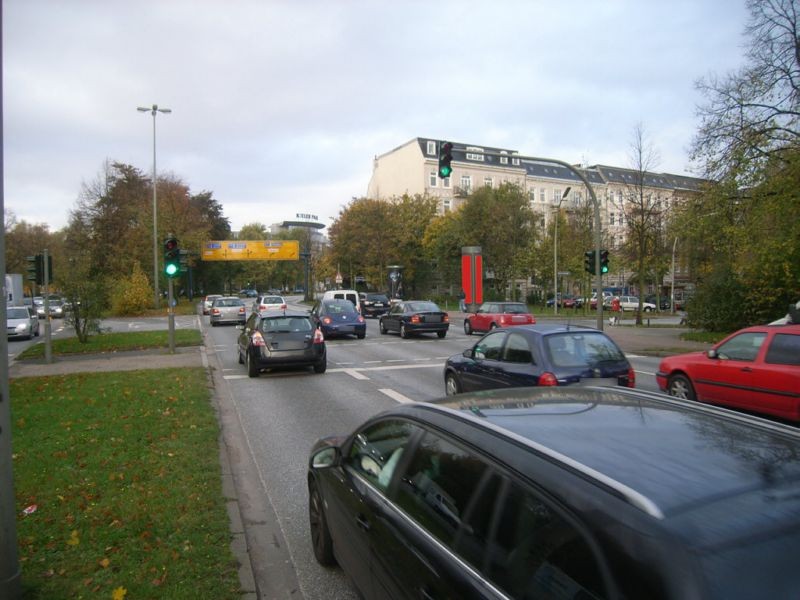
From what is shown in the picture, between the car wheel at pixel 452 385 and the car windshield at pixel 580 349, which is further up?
the car windshield at pixel 580 349

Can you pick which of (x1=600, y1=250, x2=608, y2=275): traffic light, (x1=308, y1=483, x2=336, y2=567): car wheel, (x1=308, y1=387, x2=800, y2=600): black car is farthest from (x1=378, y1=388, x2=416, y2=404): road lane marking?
(x1=600, y1=250, x2=608, y2=275): traffic light

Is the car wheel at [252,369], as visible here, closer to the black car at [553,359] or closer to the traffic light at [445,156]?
the black car at [553,359]

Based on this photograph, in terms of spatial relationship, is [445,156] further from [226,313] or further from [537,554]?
[226,313]

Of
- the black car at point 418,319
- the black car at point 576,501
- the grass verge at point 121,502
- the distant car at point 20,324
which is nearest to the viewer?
the black car at point 576,501

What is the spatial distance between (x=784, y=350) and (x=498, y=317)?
637 inches

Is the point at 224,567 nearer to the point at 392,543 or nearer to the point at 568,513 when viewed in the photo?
the point at 392,543

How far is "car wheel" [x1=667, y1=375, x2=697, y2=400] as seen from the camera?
9.31 m

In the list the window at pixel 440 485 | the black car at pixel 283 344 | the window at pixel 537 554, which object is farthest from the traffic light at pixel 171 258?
the window at pixel 537 554

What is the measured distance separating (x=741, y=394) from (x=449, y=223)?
166 ft

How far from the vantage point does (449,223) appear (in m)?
58.1

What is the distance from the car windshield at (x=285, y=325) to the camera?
44.3 ft

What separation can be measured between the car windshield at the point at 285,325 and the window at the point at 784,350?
9227mm

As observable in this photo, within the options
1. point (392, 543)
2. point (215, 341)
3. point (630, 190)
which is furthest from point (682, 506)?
point (630, 190)

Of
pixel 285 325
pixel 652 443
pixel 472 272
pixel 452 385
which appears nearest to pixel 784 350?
pixel 452 385
